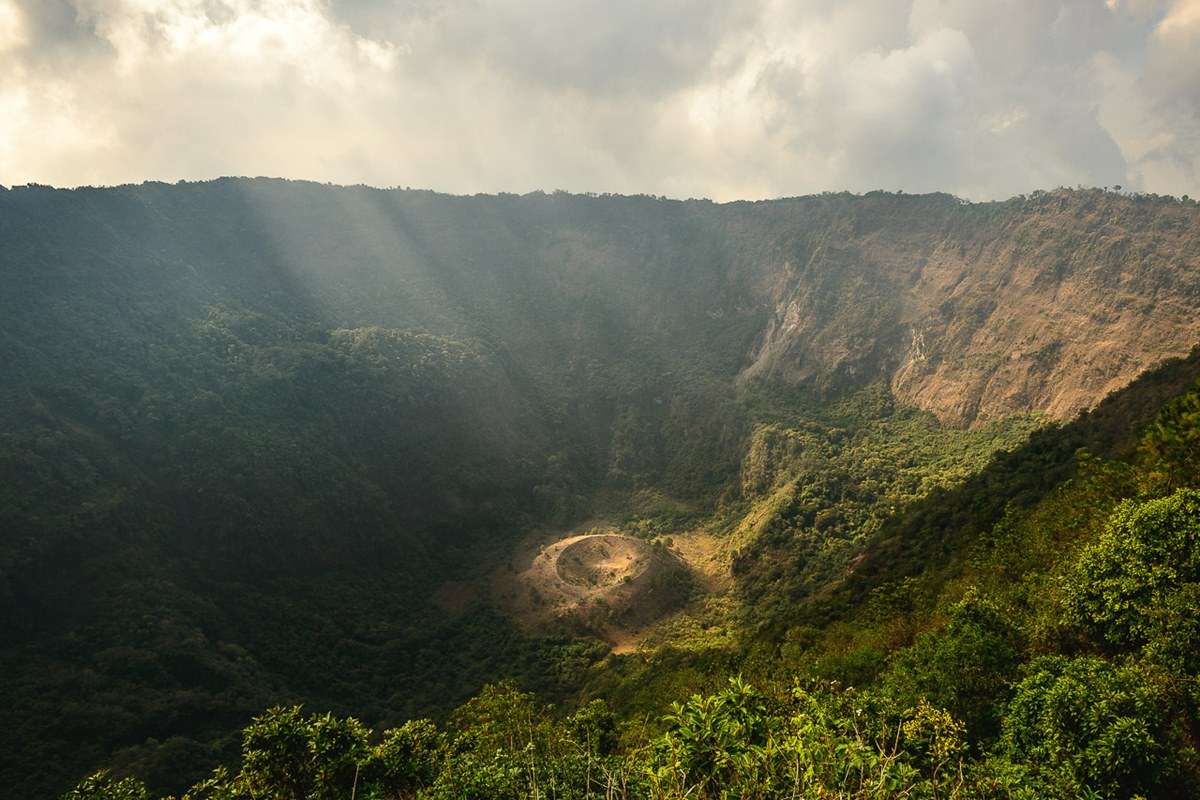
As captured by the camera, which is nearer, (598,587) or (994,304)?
(598,587)

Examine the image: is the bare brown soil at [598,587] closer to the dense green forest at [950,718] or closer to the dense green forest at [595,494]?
the dense green forest at [595,494]

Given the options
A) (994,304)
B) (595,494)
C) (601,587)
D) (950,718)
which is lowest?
(950,718)

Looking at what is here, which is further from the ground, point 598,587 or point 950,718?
point 598,587

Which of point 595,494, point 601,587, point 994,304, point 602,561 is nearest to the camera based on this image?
point 601,587

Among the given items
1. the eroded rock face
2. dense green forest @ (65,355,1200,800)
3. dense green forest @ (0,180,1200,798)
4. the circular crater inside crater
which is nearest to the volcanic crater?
the circular crater inside crater

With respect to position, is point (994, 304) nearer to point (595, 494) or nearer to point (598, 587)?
point (595, 494)

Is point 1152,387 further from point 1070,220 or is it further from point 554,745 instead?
point 554,745

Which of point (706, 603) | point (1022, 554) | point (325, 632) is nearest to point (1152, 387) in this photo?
point (1022, 554)

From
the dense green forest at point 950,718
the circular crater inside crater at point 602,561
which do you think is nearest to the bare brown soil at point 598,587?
the circular crater inside crater at point 602,561

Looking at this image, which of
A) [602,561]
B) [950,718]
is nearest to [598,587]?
[602,561]
